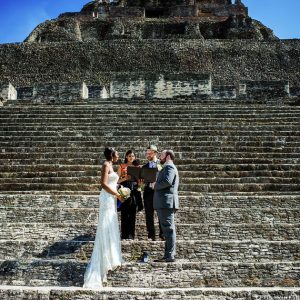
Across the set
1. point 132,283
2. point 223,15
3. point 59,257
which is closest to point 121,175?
point 59,257

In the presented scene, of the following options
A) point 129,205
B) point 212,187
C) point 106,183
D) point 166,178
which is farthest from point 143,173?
point 212,187

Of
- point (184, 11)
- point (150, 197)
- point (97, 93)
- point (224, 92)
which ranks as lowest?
point (150, 197)

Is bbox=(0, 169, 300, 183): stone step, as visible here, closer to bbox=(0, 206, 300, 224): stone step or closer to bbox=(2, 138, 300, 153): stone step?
bbox=(2, 138, 300, 153): stone step

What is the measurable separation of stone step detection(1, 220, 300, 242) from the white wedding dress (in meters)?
1.27

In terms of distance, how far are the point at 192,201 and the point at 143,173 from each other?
1672mm

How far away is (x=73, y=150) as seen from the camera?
1188 centimetres

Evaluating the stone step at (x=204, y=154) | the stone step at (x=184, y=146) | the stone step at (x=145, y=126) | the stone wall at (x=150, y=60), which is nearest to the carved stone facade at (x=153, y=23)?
the stone wall at (x=150, y=60)

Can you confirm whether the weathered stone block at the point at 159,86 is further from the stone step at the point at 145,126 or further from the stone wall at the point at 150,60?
the stone wall at the point at 150,60

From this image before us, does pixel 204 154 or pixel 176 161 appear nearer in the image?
pixel 176 161

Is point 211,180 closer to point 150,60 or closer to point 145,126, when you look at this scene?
point 145,126

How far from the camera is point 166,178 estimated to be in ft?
22.2

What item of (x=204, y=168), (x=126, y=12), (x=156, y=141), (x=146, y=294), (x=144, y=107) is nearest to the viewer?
(x=146, y=294)

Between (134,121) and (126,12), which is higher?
(126,12)

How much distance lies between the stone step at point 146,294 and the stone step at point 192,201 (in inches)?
145
